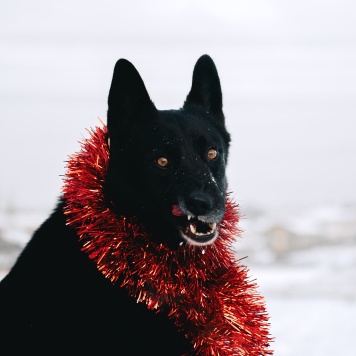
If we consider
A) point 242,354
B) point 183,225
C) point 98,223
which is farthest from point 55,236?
point 242,354

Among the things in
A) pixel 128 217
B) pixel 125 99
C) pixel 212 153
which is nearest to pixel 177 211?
pixel 128 217

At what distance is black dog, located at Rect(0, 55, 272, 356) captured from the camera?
7.44 ft

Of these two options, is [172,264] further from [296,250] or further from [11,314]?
[296,250]

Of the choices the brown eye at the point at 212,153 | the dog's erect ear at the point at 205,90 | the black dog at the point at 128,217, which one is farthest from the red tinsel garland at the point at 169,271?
the dog's erect ear at the point at 205,90

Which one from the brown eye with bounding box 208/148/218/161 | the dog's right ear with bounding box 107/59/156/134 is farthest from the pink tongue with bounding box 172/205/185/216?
the dog's right ear with bounding box 107/59/156/134

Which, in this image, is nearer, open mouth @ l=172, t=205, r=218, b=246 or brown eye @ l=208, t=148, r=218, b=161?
open mouth @ l=172, t=205, r=218, b=246

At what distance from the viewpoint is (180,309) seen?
2348mm

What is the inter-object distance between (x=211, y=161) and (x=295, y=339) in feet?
10.2

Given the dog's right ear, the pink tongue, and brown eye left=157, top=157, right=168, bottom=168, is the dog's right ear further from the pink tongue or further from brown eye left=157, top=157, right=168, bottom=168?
the pink tongue

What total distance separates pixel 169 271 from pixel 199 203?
302 millimetres

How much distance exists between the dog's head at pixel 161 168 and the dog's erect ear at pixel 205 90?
0.78 feet

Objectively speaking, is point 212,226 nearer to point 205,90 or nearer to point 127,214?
point 127,214

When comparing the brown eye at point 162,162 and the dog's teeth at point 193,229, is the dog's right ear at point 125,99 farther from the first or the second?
the dog's teeth at point 193,229

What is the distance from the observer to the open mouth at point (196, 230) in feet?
7.96
